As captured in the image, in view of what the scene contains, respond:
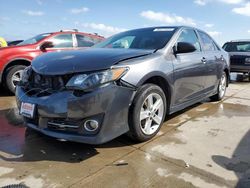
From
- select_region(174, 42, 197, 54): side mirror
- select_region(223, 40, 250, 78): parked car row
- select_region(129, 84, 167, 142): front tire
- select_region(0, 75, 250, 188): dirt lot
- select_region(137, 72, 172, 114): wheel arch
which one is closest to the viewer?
select_region(0, 75, 250, 188): dirt lot

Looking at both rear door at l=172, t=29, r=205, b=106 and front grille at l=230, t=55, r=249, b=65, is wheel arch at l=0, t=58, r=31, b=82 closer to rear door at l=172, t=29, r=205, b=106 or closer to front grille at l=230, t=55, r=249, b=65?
rear door at l=172, t=29, r=205, b=106

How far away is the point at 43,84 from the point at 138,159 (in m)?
1.39

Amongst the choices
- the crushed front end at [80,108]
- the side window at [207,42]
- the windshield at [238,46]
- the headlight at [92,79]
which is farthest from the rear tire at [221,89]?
the windshield at [238,46]

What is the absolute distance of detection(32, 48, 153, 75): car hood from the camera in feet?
9.84

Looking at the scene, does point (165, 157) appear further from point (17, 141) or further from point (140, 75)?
point (17, 141)

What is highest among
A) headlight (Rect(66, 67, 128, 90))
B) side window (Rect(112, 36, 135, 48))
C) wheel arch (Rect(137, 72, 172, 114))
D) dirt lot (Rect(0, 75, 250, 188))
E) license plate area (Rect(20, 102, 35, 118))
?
side window (Rect(112, 36, 135, 48))

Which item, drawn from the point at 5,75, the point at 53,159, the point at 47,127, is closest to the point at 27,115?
the point at 47,127

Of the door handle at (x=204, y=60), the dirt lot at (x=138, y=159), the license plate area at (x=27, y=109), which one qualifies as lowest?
the dirt lot at (x=138, y=159)

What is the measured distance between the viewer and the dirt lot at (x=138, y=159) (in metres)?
2.60

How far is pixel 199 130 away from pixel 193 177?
1.42m

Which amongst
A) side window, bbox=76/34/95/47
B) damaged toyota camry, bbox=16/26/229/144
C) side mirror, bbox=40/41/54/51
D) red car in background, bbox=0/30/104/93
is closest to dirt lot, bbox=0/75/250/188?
damaged toyota camry, bbox=16/26/229/144

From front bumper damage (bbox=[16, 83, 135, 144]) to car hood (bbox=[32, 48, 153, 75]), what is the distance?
10.2 inches

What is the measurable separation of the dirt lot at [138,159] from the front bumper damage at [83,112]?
0.96 ft

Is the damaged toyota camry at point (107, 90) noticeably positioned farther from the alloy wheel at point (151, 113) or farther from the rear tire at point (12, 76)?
the rear tire at point (12, 76)
